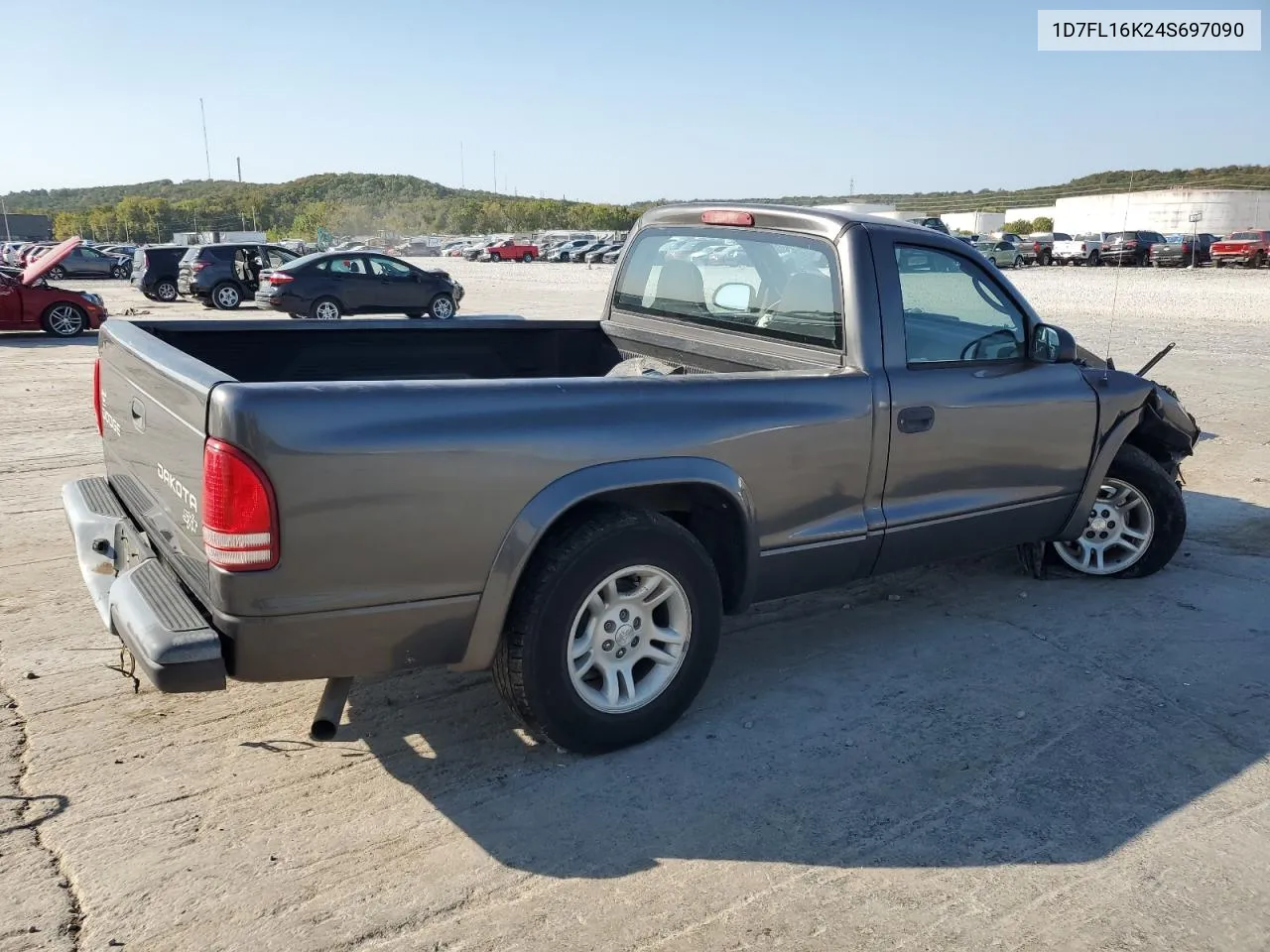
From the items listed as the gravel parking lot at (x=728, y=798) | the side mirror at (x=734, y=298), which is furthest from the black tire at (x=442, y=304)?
the side mirror at (x=734, y=298)

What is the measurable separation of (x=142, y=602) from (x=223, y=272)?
2298cm

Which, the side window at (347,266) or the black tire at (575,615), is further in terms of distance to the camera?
the side window at (347,266)

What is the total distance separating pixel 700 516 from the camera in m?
3.97

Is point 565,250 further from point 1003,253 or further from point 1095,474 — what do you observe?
point 1095,474

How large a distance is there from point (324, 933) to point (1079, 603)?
3972 mm

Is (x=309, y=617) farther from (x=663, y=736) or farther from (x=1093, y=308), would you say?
(x=1093, y=308)

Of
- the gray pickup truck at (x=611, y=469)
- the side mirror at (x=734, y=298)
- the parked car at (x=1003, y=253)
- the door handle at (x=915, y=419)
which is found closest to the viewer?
the gray pickup truck at (x=611, y=469)

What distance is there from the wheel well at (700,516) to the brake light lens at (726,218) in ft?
4.90

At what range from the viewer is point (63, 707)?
393 cm

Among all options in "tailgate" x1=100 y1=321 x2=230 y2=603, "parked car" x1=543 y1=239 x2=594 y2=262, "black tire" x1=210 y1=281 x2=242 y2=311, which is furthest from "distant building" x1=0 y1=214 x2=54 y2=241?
"tailgate" x1=100 y1=321 x2=230 y2=603

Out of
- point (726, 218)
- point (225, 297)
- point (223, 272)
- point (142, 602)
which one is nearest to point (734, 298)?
point (726, 218)

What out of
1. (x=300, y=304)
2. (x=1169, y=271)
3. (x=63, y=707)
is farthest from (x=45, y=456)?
(x=1169, y=271)

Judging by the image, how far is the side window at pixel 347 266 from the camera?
21141 millimetres

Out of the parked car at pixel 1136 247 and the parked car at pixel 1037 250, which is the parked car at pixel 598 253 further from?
the parked car at pixel 1136 247
